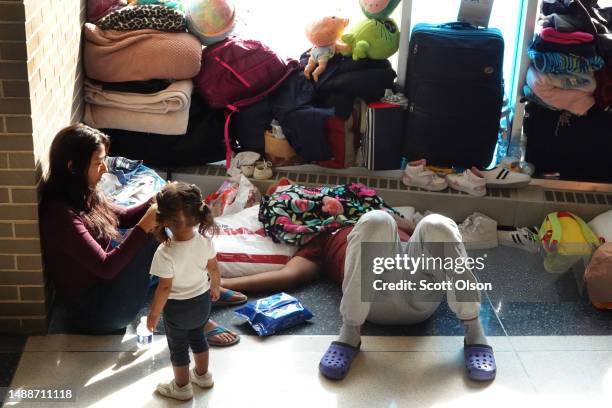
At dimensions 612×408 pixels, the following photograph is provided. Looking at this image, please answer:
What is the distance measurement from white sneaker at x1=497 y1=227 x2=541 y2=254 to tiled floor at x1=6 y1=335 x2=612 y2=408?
722 mm

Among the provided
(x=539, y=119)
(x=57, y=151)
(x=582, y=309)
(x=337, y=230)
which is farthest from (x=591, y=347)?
(x=57, y=151)

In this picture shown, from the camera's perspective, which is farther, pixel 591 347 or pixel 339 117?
pixel 339 117

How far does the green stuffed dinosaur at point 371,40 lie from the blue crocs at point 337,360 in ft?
4.66

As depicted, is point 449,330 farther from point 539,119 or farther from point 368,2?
point 368,2

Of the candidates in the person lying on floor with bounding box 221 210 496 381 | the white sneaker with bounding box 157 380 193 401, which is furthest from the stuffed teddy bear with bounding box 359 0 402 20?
the white sneaker with bounding box 157 380 193 401

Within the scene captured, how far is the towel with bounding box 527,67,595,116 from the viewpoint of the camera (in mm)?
3604

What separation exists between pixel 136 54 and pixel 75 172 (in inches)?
40.5

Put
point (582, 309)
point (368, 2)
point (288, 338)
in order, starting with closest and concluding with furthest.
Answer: point (288, 338), point (582, 309), point (368, 2)

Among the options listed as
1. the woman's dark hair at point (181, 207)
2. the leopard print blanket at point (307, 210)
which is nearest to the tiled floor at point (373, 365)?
the leopard print blanket at point (307, 210)

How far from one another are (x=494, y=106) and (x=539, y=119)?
8.7 inches

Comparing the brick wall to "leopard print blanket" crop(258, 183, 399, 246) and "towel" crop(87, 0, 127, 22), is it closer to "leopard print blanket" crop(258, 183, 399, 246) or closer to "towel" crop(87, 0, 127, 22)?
"towel" crop(87, 0, 127, 22)

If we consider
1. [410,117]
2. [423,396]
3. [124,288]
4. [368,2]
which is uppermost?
[368,2]

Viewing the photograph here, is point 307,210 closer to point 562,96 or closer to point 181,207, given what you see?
point 181,207

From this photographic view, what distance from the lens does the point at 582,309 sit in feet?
10.2
